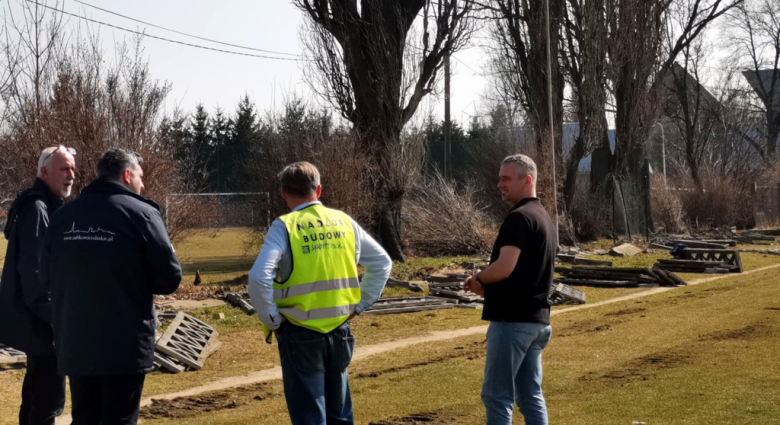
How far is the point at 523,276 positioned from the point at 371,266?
941 mm

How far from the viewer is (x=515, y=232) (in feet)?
16.3

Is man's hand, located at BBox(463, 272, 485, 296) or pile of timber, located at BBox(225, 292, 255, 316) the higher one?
man's hand, located at BBox(463, 272, 485, 296)

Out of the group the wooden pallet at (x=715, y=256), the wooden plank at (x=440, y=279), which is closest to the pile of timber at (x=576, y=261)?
the wooden pallet at (x=715, y=256)

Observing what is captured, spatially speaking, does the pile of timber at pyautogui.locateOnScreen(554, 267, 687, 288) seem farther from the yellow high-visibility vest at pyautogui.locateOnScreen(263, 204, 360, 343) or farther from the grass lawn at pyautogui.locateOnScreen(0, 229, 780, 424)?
the yellow high-visibility vest at pyautogui.locateOnScreen(263, 204, 360, 343)

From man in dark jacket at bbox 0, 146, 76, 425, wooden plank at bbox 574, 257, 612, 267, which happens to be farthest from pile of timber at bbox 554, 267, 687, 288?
man in dark jacket at bbox 0, 146, 76, 425

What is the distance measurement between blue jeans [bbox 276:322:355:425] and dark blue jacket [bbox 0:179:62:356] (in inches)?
68.1

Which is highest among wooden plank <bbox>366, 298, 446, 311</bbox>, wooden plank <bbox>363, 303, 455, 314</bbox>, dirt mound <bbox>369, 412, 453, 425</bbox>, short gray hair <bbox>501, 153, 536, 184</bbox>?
short gray hair <bbox>501, 153, 536, 184</bbox>

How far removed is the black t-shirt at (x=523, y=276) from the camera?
4.99 meters

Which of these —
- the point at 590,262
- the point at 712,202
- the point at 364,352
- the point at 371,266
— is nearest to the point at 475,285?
the point at 371,266

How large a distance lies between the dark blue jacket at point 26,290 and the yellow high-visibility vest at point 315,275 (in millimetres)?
1623

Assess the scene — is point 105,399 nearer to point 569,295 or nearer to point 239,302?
point 239,302

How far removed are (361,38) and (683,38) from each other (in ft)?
68.5

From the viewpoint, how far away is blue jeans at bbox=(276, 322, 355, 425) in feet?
14.1

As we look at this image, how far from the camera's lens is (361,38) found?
2283 centimetres
